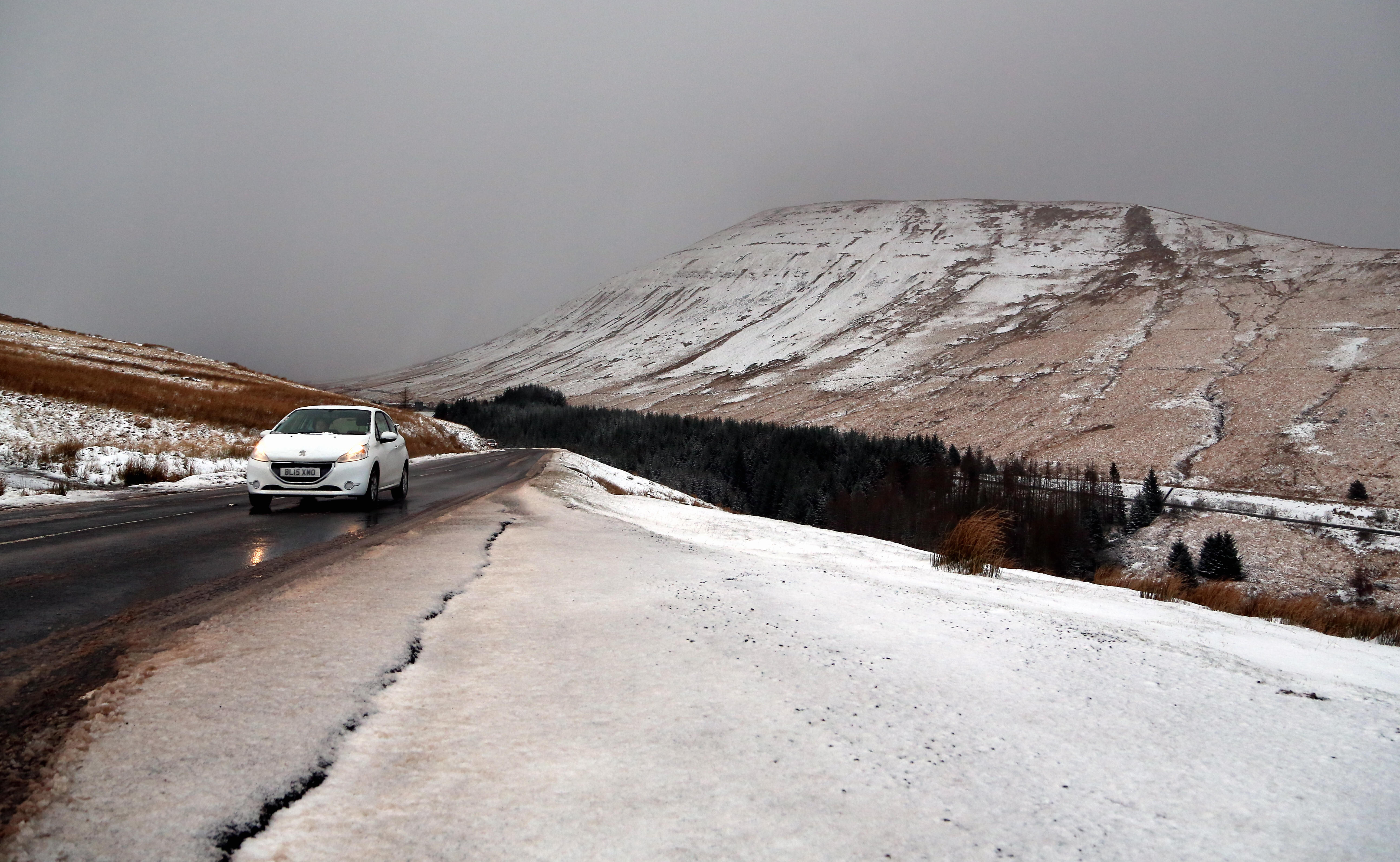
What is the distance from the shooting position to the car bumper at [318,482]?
1191 centimetres

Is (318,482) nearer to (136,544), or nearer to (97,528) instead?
(97,528)

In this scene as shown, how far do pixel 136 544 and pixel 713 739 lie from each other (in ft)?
28.2

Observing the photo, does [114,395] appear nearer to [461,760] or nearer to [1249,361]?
[461,760]

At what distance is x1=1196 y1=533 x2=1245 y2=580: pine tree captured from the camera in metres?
49.0

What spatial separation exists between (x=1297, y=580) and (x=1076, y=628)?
63360mm

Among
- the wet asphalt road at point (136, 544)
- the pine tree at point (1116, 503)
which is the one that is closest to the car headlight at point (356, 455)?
the wet asphalt road at point (136, 544)

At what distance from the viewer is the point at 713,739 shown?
302 centimetres

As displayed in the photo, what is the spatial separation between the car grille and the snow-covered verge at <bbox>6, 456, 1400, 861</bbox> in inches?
282

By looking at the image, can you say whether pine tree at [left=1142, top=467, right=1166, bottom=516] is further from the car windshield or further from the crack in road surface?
the crack in road surface

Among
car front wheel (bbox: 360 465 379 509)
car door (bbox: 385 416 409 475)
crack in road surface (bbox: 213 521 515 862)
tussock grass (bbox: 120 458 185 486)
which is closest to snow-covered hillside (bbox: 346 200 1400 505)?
car door (bbox: 385 416 409 475)

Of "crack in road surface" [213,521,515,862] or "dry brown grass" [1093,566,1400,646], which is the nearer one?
"crack in road surface" [213,521,515,862]

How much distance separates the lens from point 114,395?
1132 inches

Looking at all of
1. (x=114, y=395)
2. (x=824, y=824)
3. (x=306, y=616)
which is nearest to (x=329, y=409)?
(x=306, y=616)

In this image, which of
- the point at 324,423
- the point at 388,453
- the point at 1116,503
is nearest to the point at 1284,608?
the point at 388,453
